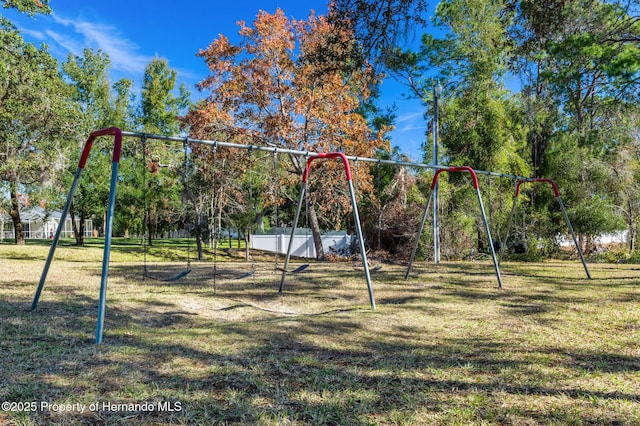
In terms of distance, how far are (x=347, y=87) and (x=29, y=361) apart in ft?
38.0

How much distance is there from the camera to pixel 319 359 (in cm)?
330

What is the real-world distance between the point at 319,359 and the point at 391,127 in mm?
11951

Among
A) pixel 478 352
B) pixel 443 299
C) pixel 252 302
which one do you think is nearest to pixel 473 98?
pixel 443 299

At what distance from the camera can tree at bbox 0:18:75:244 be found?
11.3 meters

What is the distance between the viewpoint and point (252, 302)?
19.7 ft

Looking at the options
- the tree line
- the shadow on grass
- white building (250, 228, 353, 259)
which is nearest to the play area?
the shadow on grass

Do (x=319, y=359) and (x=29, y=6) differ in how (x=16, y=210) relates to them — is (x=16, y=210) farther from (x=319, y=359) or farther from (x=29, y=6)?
(x=319, y=359)

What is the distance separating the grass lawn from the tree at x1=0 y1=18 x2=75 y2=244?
7.71 m

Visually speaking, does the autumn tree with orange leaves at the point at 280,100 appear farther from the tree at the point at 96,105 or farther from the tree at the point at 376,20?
the tree at the point at 96,105

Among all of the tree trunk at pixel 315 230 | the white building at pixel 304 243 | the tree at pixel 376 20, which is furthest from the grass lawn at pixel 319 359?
the white building at pixel 304 243

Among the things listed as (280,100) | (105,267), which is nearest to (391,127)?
(280,100)

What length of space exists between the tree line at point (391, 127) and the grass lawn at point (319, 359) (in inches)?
165

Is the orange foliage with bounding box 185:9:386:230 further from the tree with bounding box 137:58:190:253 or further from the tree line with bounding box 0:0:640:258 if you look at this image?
the tree with bounding box 137:58:190:253

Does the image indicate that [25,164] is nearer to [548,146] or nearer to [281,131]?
[281,131]
